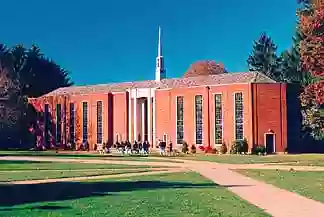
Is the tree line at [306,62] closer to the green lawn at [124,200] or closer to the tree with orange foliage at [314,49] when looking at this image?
the tree with orange foliage at [314,49]

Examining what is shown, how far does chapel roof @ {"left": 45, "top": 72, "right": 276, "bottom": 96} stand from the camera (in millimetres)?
74875

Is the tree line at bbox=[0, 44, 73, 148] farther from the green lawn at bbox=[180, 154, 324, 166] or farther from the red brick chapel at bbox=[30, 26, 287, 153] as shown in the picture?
the green lawn at bbox=[180, 154, 324, 166]

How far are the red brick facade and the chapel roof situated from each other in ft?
2.37

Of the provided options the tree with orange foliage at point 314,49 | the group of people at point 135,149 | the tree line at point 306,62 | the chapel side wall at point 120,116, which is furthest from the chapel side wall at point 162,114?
the tree with orange foliage at point 314,49

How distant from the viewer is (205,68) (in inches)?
4929

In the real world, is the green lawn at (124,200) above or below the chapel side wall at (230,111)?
below

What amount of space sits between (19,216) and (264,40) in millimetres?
99140

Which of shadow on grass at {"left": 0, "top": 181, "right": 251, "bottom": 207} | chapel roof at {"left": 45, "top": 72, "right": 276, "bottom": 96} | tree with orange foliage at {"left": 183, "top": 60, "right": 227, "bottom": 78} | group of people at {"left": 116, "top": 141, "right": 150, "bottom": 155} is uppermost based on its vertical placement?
tree with orange foliage at {"left": 183, "top": 60, "right": 227, "bottom": 78}

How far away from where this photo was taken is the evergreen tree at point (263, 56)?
10656 cm

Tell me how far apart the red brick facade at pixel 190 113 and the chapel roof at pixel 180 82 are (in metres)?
0.72

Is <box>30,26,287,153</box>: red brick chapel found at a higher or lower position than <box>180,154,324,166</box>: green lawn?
higher

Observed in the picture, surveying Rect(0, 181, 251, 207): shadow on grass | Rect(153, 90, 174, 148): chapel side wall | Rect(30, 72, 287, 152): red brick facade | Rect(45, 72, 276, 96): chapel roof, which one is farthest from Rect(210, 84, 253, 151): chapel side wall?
Rect(0, 181, 251, 207): shadow on grass

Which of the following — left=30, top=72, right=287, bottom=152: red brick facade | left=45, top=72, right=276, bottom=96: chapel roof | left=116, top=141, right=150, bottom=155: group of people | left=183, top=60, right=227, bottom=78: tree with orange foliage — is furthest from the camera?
left=183, top=60, right=227, bottom=78: tree with orange foliage

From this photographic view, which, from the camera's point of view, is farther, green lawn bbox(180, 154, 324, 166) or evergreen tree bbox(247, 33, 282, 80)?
evergreen tree bbox(247, 33, 282, 80)
